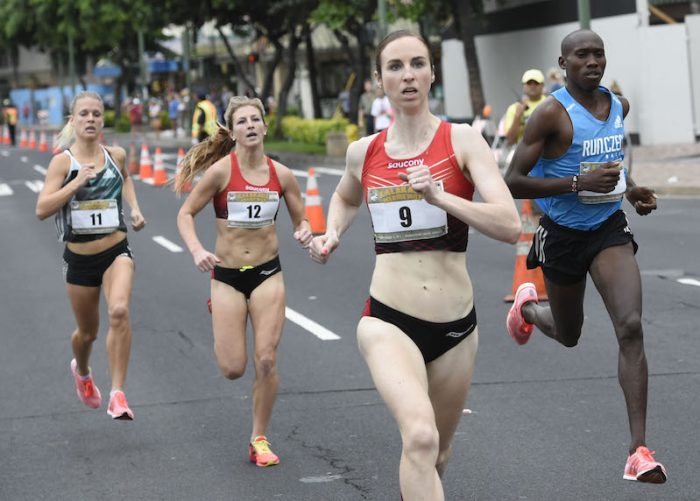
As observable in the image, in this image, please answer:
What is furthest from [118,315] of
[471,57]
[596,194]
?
[471,57]

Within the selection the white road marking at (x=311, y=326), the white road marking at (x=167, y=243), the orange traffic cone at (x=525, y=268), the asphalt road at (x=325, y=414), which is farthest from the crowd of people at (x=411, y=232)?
the white road marking at (x=167, y=243)

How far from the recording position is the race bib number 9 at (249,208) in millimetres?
7652

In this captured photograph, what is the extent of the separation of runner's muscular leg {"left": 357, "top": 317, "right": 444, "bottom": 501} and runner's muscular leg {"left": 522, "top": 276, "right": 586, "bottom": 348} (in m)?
2.05

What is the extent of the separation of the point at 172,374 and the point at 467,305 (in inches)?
195

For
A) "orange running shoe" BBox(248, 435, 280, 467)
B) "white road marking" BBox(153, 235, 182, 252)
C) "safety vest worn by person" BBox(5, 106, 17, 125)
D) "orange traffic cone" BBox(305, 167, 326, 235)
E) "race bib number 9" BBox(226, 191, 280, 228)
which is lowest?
"safety vest worn by person" BBox(5, 106, 17, 125)

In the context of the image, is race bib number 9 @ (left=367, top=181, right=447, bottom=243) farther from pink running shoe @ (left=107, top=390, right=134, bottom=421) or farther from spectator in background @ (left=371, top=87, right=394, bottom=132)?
spectator in background @ (left=371, top=87, right=394, bottom=132)

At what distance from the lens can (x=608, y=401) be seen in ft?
27.8

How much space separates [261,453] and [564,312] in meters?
1.65

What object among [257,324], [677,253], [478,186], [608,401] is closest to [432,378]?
[478,186]

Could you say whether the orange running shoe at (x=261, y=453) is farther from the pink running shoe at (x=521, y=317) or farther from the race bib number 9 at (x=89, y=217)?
the race bib number 9 at (x=89, y=217)

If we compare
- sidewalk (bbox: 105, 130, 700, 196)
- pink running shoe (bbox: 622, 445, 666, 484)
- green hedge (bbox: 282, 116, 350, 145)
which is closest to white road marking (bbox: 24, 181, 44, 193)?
sidewalk (bbox: 105, 130, 700, 196)

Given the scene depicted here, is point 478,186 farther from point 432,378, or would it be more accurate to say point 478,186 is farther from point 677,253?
point 677,253

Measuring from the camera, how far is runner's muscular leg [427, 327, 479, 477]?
17.6 ft

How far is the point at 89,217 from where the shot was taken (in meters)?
8.55
